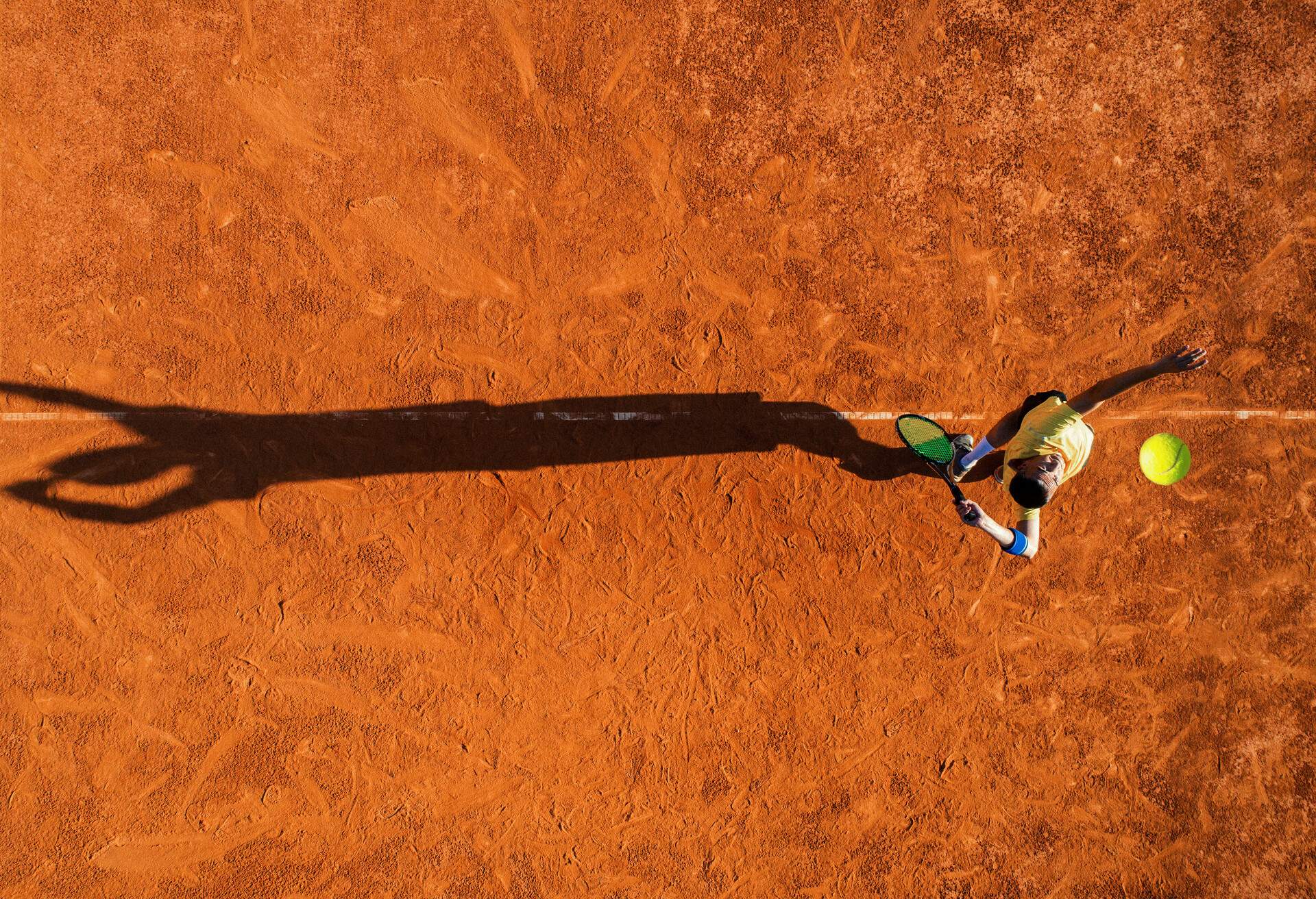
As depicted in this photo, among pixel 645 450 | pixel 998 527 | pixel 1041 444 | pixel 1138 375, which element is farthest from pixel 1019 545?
pixel 645 450

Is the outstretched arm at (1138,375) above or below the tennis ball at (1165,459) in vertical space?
above

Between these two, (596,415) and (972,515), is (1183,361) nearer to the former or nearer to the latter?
(972,515)

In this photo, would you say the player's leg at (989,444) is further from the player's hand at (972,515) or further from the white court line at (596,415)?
the player's hand at (972,515)

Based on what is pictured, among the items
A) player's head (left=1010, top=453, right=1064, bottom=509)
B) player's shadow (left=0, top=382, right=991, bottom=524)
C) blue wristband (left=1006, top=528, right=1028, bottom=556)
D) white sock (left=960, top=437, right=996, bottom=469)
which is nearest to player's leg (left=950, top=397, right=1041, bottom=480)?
white sock (left=960, top=437, right=996, bottom=469)

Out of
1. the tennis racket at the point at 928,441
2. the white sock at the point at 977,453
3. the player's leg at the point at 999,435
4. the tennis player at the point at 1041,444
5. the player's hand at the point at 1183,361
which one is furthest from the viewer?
the tennis racket at the point at 928,441

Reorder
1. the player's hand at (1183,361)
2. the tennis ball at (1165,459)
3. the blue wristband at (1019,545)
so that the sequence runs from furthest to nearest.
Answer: the tennis ball at (1165,459) < the blue wristband at (1019,545) < the player's hand at (1183,361)

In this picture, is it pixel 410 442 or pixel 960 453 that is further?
pixel 410 442

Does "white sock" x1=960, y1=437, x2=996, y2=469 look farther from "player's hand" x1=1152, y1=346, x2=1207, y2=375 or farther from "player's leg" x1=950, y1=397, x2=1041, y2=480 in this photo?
"player's hand" x1=1152, y1=346, x2=1207, y2=375

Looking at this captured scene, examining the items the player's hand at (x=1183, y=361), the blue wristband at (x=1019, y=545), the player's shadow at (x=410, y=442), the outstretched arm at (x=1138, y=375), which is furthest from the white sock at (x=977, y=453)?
the player's hand at (x=1183, y=361)
